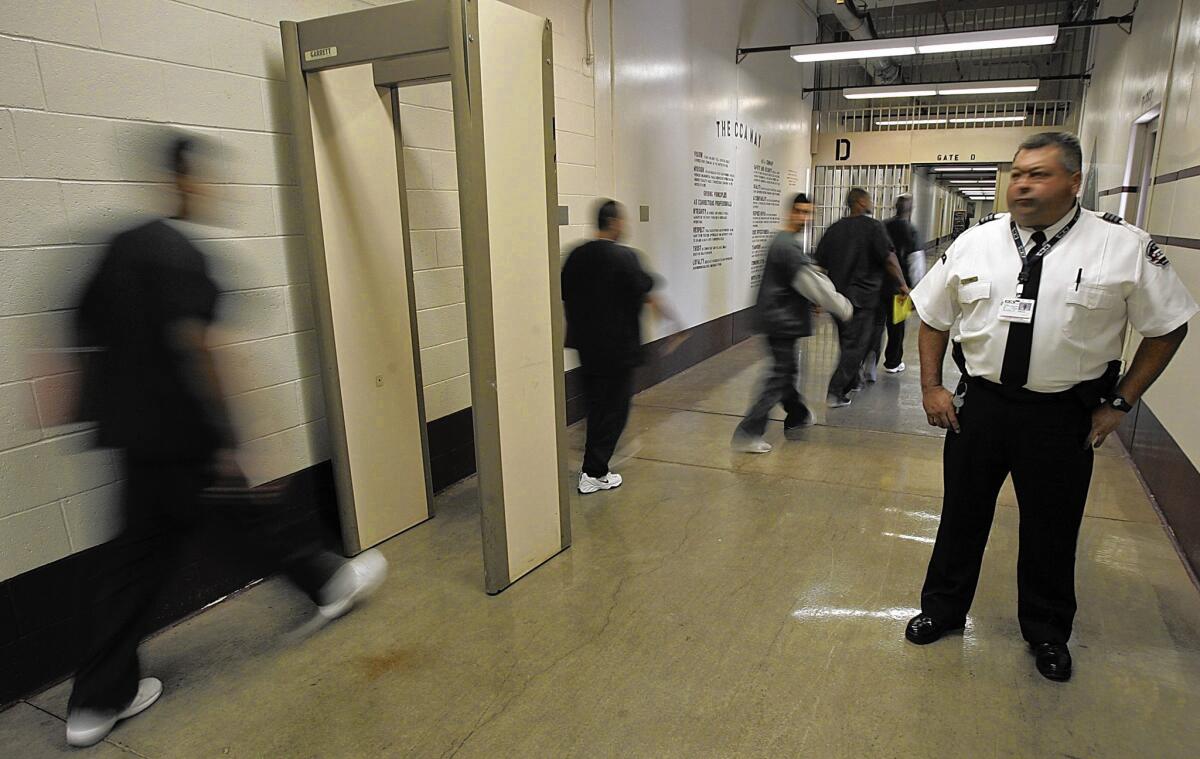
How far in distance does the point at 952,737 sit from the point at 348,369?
2.49m

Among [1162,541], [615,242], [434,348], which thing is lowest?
[1162,541]

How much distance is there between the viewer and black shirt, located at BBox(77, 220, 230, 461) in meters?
1.91

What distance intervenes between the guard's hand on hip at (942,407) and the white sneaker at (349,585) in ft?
6.77

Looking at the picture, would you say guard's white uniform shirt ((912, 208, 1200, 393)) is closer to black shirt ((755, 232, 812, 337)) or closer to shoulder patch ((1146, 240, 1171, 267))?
shoulder patch ((1146, 240, 1171, 267))

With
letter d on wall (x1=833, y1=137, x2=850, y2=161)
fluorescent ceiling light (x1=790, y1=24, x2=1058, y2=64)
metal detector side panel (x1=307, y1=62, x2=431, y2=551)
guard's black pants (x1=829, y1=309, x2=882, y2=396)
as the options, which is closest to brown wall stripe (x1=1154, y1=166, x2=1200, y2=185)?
guard's black pants (x1=829, y1=309, x2=882, y2=396)

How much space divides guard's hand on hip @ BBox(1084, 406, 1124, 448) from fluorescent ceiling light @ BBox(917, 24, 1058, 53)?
5.55 m

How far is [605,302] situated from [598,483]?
0.98 meters

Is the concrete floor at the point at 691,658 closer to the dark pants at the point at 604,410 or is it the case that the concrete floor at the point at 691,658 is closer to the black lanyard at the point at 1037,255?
the dark pants at the point at 604,410

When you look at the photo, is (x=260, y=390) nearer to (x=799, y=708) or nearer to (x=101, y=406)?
(x=101, y=406)

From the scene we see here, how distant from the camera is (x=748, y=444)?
4.47m

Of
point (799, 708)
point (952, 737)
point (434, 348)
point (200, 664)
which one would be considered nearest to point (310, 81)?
point (434, 348)

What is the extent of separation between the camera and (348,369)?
2971mm

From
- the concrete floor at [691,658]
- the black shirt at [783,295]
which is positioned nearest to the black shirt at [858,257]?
the black shirt at [783,295]

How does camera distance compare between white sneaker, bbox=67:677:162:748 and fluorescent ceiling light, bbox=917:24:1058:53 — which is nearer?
white sneaker, bbox=67:677:162:748
